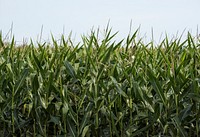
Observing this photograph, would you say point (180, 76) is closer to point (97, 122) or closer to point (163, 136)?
point (163, 136)

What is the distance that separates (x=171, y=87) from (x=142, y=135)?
0.39 meters

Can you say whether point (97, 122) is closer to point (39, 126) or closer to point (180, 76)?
point (39, 126)

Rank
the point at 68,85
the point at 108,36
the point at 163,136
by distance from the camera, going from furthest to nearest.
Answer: the point at 108,36 → the point at 68,85 → the point at 163,136

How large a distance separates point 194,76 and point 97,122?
0.73 metres

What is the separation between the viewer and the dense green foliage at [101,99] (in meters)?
2.42

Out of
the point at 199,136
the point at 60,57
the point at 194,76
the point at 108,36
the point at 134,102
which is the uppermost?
the point at 108,36

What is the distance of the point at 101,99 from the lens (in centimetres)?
243

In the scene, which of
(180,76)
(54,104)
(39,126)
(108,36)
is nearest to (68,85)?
(54,104)

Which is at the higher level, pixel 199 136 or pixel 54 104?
pixel 54 104

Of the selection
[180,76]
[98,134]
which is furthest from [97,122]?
[180,76]

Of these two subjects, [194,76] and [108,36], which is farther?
[108,36]

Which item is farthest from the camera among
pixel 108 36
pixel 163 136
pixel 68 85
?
pixel 108 36

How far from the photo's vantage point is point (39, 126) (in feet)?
8.45

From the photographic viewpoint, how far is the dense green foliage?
2.42 m
